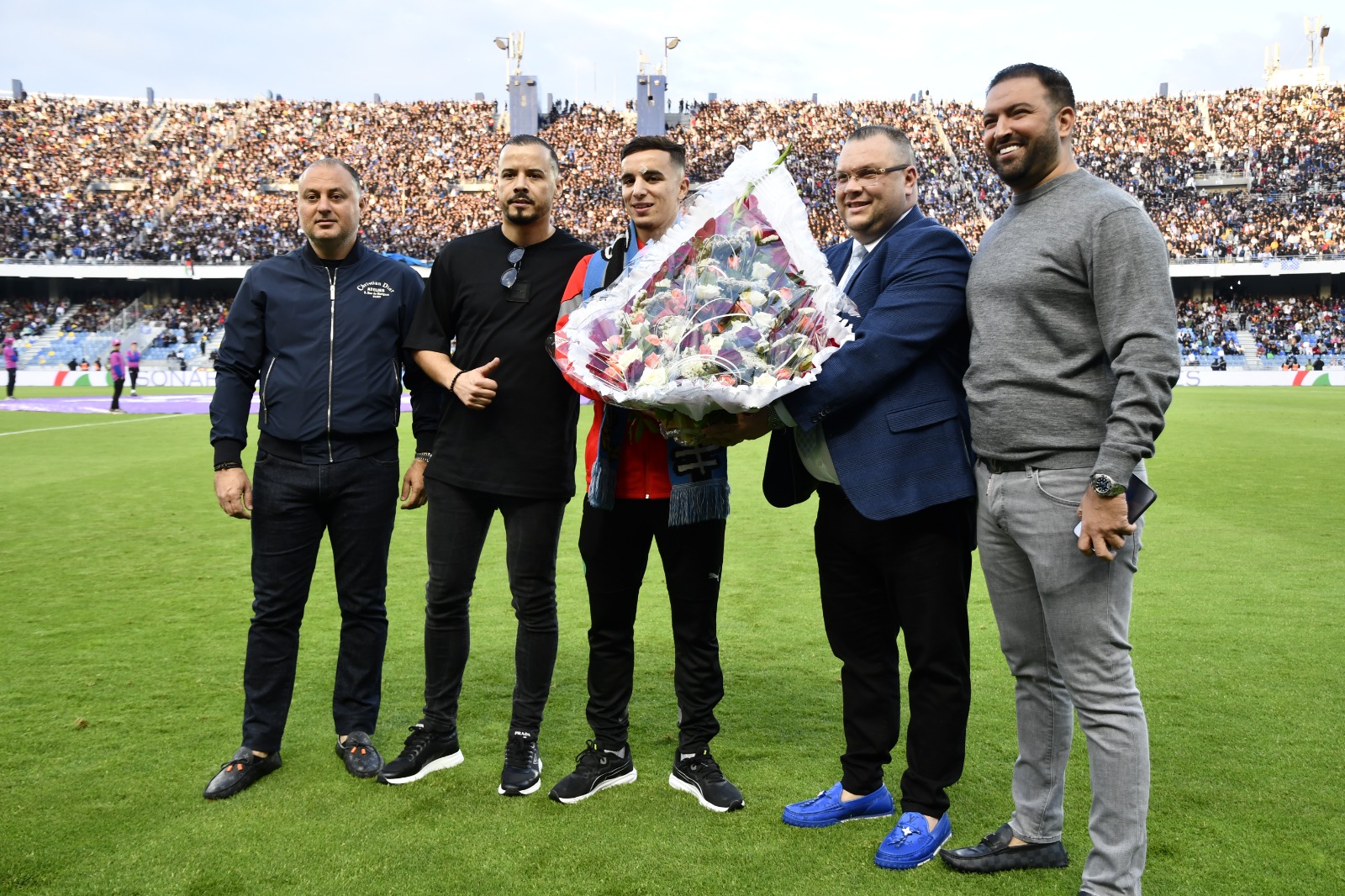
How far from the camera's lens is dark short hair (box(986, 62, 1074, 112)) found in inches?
107

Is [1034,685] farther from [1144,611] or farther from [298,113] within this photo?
[298,113]

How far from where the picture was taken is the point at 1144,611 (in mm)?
5812

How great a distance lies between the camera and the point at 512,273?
3619 millimetres

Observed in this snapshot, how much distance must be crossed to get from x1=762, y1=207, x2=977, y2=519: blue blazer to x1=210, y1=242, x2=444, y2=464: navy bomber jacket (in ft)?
5.49

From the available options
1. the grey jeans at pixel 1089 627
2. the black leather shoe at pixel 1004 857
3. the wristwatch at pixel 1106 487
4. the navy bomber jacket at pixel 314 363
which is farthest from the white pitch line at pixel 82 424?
the wristwatch at pixel 1106 487

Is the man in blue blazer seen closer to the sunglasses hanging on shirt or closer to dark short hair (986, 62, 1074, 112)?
dark short hair (986, 62, 1074, 112)

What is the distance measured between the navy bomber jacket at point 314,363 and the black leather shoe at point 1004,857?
7.70ft

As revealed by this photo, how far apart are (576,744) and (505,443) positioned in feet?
4.09

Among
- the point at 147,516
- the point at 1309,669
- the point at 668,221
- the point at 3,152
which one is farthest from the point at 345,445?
the point at 3,152

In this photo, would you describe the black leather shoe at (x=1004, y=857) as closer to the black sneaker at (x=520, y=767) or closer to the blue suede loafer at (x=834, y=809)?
the blue suede loafer at (x=834, y=809)

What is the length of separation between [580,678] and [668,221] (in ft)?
7.46

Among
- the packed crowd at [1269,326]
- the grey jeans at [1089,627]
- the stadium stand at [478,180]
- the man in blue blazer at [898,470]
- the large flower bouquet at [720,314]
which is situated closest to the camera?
the grey jeans at [1089,627]

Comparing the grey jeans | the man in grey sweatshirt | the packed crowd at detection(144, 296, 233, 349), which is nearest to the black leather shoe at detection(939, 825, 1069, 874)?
the man in grey sweatshirt

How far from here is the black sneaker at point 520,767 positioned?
3.44 metres
